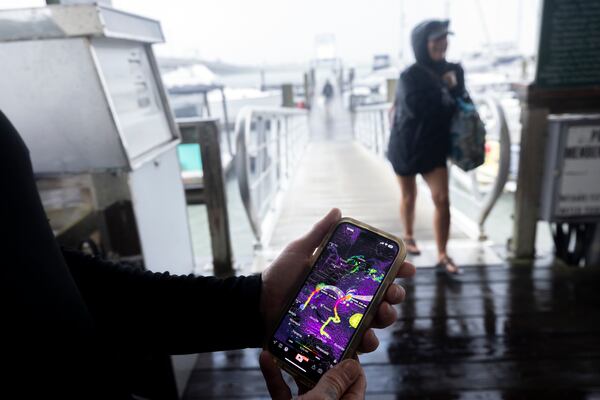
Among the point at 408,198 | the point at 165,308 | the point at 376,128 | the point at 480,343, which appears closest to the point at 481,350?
the point at 480,343

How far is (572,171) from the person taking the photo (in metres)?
2.35

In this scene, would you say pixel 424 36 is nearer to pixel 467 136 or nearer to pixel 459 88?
pixel 459 88

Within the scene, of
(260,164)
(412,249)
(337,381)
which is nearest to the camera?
(337,381)

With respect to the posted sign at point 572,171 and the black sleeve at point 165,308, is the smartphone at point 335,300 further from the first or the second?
the posted sign at point 572,171

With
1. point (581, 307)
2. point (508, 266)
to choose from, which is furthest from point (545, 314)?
point (508, 266)

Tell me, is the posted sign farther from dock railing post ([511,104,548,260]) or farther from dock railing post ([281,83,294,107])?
dock railing post ([281,83,294,107])

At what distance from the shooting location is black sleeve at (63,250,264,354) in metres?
0.85

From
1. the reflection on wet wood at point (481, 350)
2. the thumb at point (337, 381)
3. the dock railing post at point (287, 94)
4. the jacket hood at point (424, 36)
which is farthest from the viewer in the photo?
the dock railing post at point (287, 94)

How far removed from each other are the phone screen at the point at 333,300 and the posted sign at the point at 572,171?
189cm

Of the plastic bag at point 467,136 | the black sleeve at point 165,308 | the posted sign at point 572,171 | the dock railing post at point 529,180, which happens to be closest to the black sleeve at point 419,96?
the plastic bag at point 467,136

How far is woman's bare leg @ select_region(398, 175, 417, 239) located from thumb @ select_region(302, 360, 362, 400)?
1.81m

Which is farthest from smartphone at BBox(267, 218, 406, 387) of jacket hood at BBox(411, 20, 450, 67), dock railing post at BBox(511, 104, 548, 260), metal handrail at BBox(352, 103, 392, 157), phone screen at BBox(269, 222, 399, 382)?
metal handrail at BBox(352, 103, 392, 157)

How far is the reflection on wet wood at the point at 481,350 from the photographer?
1.58 m

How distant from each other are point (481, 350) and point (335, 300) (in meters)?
1.17
